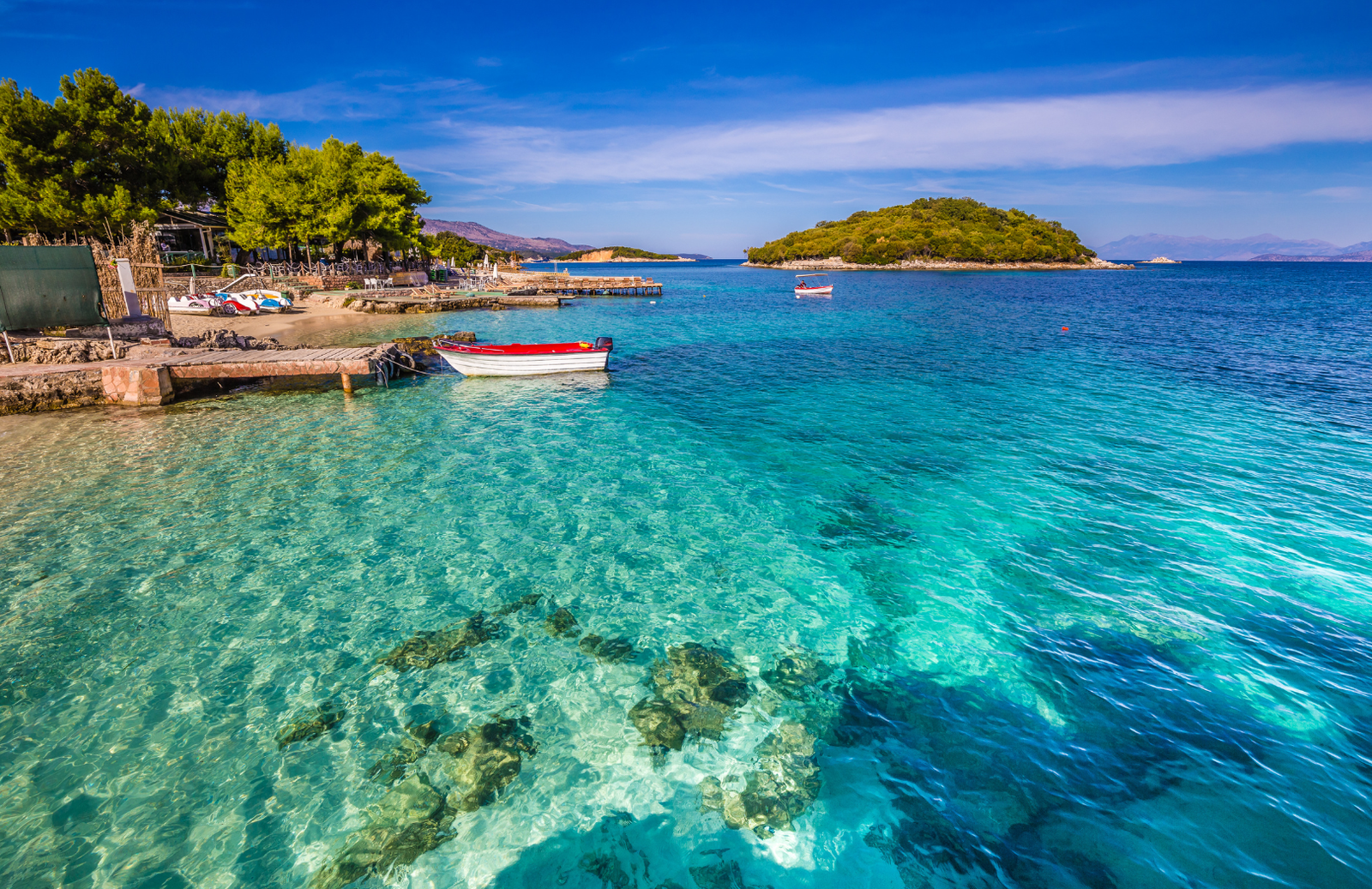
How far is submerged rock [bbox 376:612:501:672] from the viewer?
7023mm

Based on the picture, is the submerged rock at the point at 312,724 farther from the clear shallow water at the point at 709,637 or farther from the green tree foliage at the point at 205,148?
the green tree foliage at the point at 205,148

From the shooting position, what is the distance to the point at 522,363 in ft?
77.0

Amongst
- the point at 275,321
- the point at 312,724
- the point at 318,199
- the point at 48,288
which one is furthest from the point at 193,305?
the point at 312,724

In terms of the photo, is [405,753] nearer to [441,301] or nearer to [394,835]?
[394,835]

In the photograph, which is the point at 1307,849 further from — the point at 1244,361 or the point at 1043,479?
the point at 1244,361

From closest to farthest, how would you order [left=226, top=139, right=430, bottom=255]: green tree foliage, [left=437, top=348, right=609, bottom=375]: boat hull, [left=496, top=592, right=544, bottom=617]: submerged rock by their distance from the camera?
[left=496, top=592, right=544, bottom=617]: submerged rock
[left=437, top=348, right=609, bottom=375]: boat hull
[left=226, top=139, right=430, bottom=255]: green tree foliage

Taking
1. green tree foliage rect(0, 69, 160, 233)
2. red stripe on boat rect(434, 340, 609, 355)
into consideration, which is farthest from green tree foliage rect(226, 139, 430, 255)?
red stripe on boat rect(434, 340, 609, 355)

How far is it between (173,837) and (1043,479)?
15.2 meters

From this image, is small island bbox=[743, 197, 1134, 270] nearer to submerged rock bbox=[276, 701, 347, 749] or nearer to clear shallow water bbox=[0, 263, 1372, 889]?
clear shallow water bbox=[0, 263, 1372, 889]

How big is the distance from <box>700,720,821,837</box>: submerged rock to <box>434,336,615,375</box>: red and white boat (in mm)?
19705

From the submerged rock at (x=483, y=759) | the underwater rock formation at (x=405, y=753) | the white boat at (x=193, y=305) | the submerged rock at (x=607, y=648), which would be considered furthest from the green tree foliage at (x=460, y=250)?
the submerged rock at (x=483, y=759)

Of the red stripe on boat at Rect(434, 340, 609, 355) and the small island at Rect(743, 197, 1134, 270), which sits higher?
the small island at Rect(743, 197, 1134, 270)

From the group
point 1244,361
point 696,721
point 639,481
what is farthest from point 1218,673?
point 1244,361

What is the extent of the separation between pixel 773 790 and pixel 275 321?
42.5 meters
